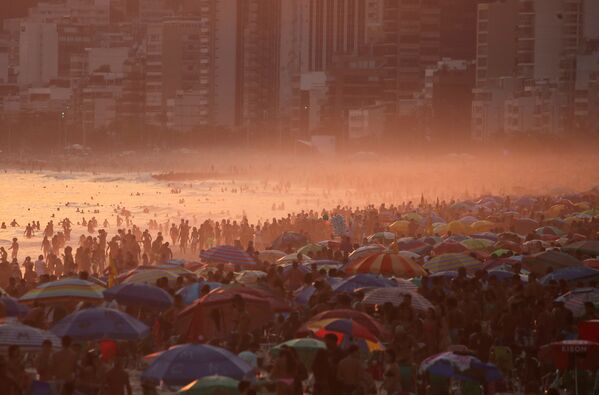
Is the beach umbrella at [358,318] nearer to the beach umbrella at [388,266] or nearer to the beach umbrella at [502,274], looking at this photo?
the beach umbrella at [388,266]

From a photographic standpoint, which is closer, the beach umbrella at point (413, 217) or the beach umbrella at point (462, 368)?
the beach umbrella at point (462, 368)

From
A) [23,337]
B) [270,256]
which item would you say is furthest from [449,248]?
[23,337]

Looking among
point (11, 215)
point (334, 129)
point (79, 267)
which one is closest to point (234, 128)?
point (334, 129)

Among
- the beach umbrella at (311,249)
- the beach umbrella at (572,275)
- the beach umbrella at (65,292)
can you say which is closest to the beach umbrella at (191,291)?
the beach umbrella at (65,292)

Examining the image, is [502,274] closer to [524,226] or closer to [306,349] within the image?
[306,349]

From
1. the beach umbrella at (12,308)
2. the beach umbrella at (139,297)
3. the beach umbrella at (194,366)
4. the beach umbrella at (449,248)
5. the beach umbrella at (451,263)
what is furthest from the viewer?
the beach umbrella at (449,248)

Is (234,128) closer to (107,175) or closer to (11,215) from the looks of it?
(107,175)
